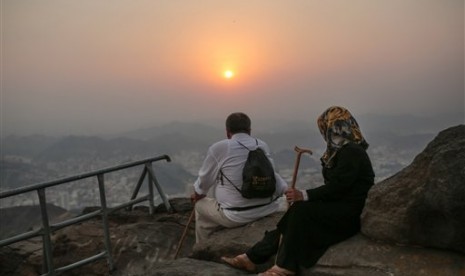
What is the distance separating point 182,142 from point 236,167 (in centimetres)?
7399

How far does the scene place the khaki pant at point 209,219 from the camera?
5543 millimetres

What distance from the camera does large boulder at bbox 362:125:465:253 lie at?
3.57m

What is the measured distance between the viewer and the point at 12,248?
24.2 ft

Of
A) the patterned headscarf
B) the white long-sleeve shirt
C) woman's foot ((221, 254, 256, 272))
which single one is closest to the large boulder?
the patterned headscarf

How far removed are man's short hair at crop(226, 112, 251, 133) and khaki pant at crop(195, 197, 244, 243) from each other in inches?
36.3

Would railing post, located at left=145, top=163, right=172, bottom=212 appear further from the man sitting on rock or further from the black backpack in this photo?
the black backpack

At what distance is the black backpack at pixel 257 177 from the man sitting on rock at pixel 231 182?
0.07 metres

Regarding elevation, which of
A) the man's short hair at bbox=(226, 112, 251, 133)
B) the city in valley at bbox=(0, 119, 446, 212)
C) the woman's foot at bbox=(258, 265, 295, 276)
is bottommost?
the city in valley at bbox=(0, 119, 446, 212)

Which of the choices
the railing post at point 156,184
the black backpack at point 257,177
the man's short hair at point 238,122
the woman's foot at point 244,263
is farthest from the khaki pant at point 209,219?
the railing post at point 156,184

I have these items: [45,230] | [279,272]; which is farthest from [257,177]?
[45,230]

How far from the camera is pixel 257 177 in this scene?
5.25 m

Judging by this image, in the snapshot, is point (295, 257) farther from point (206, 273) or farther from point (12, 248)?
point (12, 248)

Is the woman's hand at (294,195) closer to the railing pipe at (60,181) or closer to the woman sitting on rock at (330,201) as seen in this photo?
the woman sitting on rock at (330,201)

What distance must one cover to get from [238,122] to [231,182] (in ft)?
2.31
